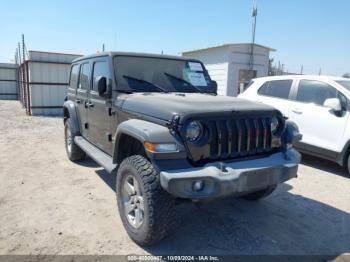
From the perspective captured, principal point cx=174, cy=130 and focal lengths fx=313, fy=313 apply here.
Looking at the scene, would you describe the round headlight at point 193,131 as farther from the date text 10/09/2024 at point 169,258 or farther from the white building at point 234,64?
the white building at point 234,64

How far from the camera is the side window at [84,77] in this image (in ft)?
17.1

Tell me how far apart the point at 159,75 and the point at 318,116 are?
342 cm

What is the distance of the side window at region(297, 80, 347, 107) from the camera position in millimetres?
5963

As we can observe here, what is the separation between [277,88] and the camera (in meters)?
7.00

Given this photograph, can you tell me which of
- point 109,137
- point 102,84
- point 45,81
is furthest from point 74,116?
point 45,81

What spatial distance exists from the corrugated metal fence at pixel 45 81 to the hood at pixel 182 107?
11.4 m

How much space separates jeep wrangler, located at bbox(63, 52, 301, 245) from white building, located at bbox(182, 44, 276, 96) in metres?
7.86

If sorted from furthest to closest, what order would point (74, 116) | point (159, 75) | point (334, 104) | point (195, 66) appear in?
point (74, 116) → point (334, 104) → point (195, 66) → point (159, 75)

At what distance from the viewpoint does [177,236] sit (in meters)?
3.49

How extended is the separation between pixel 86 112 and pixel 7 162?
2.25 metres

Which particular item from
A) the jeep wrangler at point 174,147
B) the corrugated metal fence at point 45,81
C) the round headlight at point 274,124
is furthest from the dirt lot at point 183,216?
the corrugated metal fence at point 45,81

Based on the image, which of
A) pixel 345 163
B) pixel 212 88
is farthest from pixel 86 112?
pixel 345 163

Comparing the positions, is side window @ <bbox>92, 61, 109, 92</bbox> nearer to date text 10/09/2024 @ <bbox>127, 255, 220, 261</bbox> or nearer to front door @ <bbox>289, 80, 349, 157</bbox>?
date text 10/09/2024 @ <bbox>127, 255, 220, 261</bbox>

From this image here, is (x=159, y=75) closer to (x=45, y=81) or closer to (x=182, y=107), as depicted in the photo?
(x=182, y=107)
